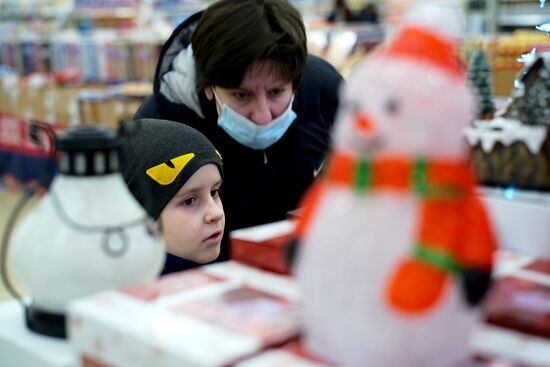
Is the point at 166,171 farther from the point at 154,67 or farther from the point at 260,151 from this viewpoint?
the point at 154,67

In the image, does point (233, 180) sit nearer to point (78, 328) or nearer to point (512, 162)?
point (512, 162)

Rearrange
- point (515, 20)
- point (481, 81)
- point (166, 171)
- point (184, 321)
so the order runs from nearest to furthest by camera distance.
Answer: point (184, 321) < point (166, 171) < point (481, 81) < point (515, 20)

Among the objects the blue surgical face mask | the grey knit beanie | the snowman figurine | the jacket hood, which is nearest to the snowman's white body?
the snowman figurine

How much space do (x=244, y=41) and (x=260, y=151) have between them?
0.42 m

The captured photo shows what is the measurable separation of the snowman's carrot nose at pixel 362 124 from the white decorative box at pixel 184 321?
207mm

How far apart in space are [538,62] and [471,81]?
0.62 m

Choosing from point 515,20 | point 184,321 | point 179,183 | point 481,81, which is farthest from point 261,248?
point 515,20

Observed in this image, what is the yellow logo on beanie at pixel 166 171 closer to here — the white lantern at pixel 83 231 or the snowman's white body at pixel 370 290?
the white lantern at pixel 83 231

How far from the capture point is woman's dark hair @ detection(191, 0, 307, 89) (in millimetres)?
1661

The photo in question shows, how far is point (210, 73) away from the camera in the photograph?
171 cm

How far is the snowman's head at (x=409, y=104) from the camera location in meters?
0.64

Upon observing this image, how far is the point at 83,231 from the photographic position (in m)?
0.79

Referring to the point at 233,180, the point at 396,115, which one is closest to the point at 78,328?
the point at 396,115

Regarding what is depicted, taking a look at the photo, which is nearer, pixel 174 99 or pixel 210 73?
pixel 210 73
